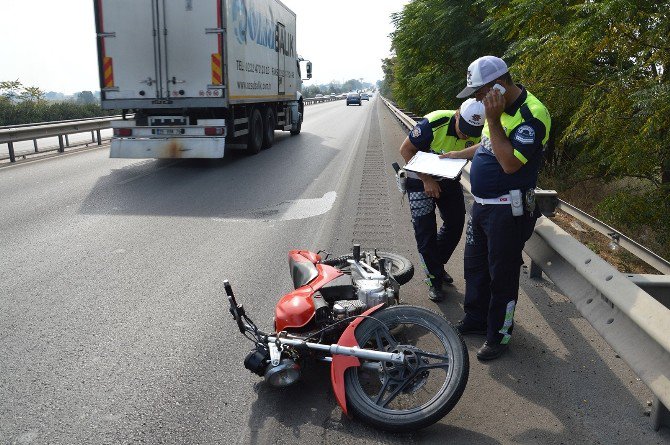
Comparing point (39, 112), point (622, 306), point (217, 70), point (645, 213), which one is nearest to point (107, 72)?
point (217, 70)

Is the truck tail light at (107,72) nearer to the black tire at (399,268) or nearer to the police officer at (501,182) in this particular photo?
the black tire at (399,268)

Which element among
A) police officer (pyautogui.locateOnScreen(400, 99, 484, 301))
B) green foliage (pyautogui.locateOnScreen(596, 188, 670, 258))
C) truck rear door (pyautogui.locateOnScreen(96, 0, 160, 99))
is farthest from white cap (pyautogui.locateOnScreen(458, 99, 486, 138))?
truck rear door (pyautogui.locateOnScreen(96, 0, 160, 99))

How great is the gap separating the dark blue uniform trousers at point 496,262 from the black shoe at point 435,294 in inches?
27.9

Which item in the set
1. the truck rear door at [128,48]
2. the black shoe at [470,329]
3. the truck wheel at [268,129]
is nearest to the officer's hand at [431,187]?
the black shoe at [470,329]

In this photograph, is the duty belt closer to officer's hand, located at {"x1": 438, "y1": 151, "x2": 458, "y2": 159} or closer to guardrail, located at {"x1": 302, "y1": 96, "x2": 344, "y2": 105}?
officer's hand, located at {"x1": 438, "y1": 151, "x2": 458, "y2": 159}

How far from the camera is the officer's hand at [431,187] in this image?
188 inches

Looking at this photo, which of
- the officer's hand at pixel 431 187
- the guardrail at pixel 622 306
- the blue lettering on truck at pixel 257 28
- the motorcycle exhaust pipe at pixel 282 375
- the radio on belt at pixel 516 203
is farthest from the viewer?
the blue lettering on truck at pixel 257 28

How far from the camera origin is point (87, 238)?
281 inches

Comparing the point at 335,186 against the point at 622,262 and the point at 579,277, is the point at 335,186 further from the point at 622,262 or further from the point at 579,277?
the point at 579,277

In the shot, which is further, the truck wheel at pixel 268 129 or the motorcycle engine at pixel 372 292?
the truck wheel at pixel 268 129

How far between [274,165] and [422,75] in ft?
19.7

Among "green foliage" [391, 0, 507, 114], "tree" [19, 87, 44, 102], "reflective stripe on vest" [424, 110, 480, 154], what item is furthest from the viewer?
"tree" [19, 87, 44, 102]

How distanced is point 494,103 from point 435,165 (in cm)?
118

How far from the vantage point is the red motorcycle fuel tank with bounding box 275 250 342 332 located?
3.61 meters
